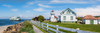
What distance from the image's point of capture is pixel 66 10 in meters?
45.2

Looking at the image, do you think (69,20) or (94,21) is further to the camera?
(69,20)

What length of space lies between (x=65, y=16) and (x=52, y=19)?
38.7ft

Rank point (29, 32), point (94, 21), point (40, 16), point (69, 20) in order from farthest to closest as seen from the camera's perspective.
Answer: point (40, 16) < point (69, 20) < point (94, 21) < point (29, 32)

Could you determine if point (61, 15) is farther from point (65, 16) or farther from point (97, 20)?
point (97, 20)

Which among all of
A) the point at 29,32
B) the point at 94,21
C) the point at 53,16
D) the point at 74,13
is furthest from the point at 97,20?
the point at 29,32

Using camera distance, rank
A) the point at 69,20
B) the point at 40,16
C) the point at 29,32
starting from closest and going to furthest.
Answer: the point at 29,32 → the point at 69,20 → the point at 40,16

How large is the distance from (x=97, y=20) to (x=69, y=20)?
8743mm

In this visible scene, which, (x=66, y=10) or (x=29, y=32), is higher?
(x=66, y=10)

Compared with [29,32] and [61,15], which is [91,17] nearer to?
[61,15]

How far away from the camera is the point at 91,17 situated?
140 feet

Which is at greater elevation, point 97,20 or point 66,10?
point 66,10

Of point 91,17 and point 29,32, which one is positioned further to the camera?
point 91,17

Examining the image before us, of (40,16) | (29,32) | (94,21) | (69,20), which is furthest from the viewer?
(40,16)

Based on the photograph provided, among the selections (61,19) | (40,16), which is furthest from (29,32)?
(40,16)
